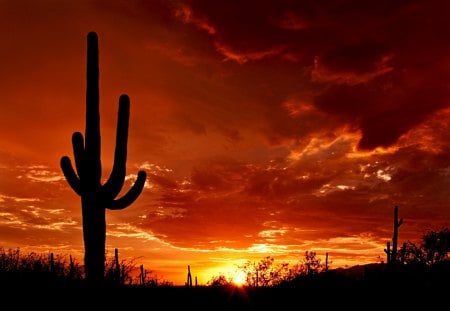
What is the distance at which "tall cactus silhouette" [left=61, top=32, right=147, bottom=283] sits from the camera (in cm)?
1024

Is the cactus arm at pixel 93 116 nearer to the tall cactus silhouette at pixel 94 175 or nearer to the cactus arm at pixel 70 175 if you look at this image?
the tall cactus silhouette at pixel 94 175

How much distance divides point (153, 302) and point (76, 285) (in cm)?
231

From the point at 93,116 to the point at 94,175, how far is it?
1.27m

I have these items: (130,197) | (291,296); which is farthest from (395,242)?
(130,197)

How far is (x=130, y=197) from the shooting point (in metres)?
10.9

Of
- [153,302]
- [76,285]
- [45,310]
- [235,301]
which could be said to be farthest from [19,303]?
[235,301]

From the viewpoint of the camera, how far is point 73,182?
34.7ft

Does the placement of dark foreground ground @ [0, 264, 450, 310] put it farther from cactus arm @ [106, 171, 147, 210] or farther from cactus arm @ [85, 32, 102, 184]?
cactus arm @ [85, 32, 102, 184]

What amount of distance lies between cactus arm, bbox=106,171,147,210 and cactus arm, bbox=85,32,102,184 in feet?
2.10

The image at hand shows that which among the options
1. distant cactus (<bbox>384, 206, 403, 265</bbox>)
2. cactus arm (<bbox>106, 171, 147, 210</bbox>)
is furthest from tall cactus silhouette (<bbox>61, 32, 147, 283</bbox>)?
distant cactus (<bbox>384, 206, 403, 265</bbox>)

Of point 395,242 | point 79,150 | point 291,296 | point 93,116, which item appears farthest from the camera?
point 395,242

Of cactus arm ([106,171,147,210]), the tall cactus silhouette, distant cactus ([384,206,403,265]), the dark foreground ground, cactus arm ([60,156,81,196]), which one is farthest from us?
distant cactus ([384,206,403,265])

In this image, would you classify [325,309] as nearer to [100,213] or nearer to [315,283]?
[315,283]

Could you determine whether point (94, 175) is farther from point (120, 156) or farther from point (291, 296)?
point (291, 296)
